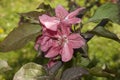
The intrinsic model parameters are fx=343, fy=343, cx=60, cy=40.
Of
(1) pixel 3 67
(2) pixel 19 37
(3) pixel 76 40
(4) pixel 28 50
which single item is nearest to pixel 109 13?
(3) pixel 76 40

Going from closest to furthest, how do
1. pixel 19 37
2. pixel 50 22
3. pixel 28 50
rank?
pixel 50 22
pixel 19 37
pixel 28 50

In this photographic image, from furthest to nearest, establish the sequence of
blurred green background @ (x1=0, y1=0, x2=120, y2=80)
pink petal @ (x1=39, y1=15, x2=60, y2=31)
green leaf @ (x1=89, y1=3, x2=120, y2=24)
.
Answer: blurred green background @ (x1=0, y1=0, x2=120, y2=80) < green leaf @ (x1=89, y1=3, x2=120, y2=24) < pink petal @ (x1=39, y1=15, x2=60, y2=31)

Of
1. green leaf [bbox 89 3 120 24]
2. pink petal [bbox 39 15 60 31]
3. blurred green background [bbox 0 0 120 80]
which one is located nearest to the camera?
pink petal [bbox 39 15 60 31]

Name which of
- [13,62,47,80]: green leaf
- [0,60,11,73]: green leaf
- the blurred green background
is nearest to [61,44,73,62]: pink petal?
[13,62,47,80]: green leaf

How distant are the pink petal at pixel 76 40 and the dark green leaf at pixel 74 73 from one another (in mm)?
86

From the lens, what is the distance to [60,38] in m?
1.26

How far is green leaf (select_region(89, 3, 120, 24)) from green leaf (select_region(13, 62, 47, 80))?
1.01 ft

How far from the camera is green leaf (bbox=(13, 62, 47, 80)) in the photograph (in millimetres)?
1251

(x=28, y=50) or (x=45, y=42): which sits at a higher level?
(x=45, y=42)

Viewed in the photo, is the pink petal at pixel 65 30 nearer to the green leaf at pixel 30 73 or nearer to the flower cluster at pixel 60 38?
the flower cluster at pixel 60 38

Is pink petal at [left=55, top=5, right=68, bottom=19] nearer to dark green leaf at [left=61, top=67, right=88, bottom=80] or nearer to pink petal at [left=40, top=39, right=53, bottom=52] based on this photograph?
pink petal at [left=40, top=39, right=53, bottom=52]

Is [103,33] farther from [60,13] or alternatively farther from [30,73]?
[30,73]

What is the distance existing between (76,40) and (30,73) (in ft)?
0.69

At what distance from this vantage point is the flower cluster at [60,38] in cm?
124
